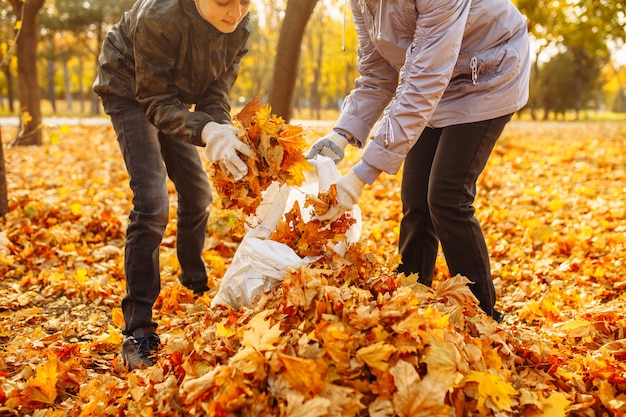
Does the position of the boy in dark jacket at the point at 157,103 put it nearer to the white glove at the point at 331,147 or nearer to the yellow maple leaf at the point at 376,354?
the white glove at the point at 331,147

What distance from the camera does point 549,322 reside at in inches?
109

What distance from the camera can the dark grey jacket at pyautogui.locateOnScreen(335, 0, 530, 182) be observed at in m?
2.04

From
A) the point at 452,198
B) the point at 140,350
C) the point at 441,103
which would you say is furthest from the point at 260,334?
the point at 441,103

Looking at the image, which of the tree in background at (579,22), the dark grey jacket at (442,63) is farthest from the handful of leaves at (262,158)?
the tree in background at (579,22)

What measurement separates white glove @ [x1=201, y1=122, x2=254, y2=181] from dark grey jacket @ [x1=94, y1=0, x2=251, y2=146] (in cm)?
13

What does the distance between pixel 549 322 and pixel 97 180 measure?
551 cm

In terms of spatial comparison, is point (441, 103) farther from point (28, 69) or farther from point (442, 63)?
point (28, 69)

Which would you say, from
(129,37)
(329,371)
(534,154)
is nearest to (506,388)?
(329,371)

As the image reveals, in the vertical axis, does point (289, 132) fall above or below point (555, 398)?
above

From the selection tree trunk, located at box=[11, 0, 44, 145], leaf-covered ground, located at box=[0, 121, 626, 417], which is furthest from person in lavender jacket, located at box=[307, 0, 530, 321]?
tree trunk, located at box=[11, 0, 44, 145]

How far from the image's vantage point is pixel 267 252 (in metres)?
2.32

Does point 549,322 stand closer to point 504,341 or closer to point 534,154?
point 504,341

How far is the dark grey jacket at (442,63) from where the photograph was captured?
2.04 m

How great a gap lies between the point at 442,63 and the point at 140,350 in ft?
5.92
